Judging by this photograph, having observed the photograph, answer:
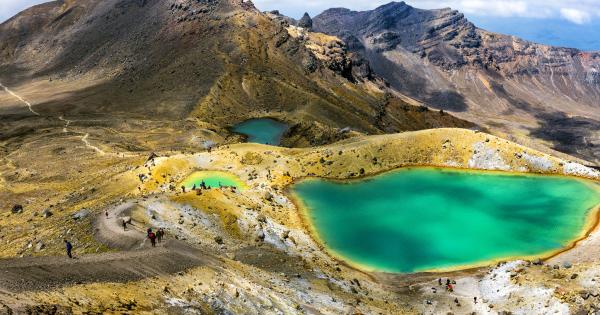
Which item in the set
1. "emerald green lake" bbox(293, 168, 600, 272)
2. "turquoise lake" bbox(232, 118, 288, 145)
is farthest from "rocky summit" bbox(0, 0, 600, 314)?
"turquoise lake" bbox(232, 118, 288, 145)

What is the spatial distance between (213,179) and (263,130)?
247ft

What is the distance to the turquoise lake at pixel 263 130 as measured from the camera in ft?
449

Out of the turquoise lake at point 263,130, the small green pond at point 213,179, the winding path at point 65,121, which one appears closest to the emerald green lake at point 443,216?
the small green pond at point 213,179

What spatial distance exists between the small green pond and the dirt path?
2864 cm

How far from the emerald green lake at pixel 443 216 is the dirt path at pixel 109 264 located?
2234 centimetres

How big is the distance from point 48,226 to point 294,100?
125m

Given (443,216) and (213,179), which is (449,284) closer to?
Answer: (443,216)

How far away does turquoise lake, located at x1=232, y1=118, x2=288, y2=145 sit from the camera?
13675 centimetres

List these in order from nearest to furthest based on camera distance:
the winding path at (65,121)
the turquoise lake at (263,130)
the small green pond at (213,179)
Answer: the small green pond at (213,179), the winding path at (65,121), the turquoise lake at (263,130)

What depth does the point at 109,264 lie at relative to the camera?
34125 mm

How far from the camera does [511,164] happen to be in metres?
81.4

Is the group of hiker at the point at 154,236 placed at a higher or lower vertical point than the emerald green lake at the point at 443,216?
higher

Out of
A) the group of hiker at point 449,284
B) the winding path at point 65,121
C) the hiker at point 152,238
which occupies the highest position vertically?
the hiker at point 152,238

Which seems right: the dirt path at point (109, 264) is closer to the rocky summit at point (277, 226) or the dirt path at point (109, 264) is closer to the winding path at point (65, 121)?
the rocky summit at point (277, 226)
